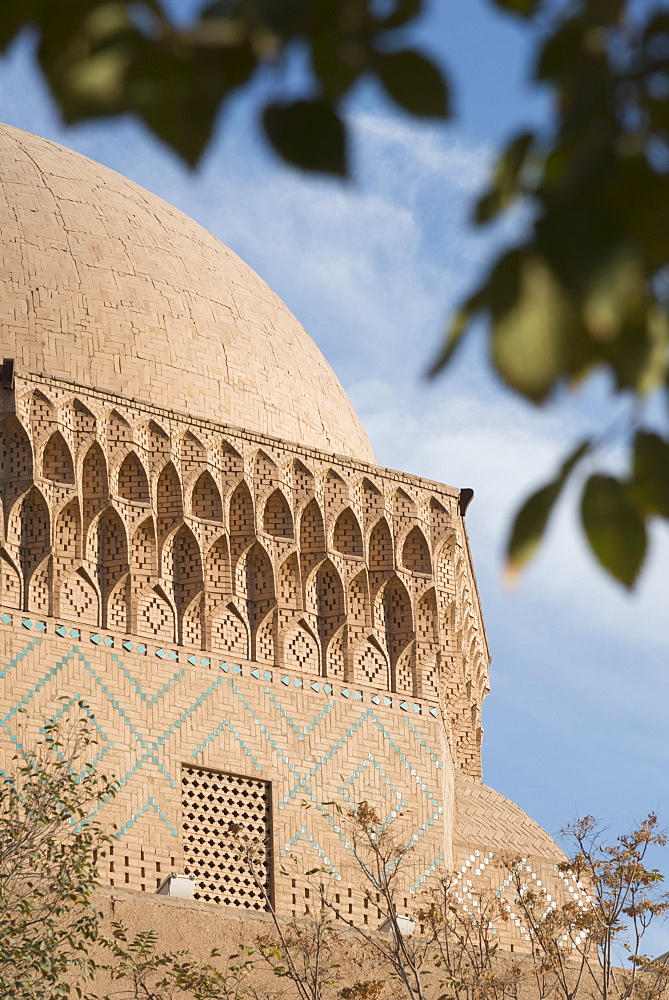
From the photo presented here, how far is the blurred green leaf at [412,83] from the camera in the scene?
1342 millimetres

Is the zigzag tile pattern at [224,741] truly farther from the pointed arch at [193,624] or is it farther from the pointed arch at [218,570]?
the pointed arch at [218,570]

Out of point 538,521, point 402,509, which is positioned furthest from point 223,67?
point 402,509

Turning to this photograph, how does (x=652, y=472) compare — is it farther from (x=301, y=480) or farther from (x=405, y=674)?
(x=405, y=674)

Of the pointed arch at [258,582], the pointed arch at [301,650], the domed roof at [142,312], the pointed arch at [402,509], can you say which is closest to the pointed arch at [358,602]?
the pointed arch at [301,650]

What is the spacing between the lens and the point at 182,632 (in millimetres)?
8805

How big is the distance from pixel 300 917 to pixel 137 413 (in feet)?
10.0

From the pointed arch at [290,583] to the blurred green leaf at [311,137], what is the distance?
7872 mm

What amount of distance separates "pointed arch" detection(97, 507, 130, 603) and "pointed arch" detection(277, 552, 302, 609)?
3.30ft

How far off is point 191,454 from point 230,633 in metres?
1.10

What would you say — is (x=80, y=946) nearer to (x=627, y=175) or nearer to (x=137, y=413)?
(x=137, y=413)

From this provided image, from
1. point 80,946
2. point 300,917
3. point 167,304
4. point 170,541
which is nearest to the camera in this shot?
point 80,946

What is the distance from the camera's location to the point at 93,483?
8.80m

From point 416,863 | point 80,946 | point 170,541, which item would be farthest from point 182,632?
point 80,946

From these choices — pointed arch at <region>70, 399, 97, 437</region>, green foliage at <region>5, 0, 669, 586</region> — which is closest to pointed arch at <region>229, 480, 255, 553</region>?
pointed arch at <region>70, 399, 97, 437</region>
